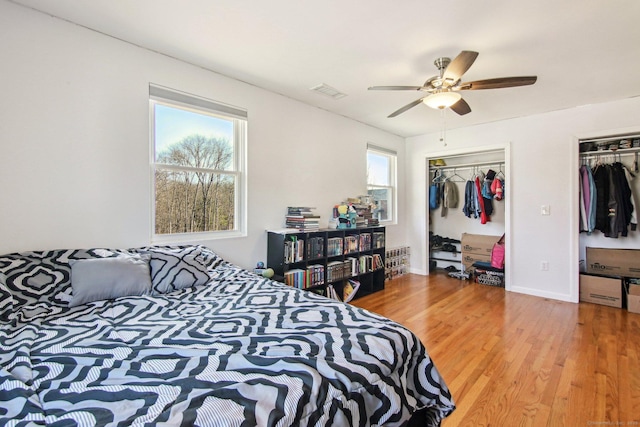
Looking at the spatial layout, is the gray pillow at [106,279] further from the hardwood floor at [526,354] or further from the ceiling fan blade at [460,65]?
the ceiling fan blade at [460,65]

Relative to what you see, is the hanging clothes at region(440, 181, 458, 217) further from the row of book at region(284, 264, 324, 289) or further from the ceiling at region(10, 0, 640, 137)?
the row of book at region(284, 264, 324, 289)

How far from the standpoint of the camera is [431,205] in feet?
17.8

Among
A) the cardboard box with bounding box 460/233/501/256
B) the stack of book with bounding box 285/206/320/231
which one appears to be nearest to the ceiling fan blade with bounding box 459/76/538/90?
the stack of book with bounding box 285/206/320/231

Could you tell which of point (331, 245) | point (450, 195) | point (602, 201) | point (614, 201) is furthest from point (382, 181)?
point (614, 201)

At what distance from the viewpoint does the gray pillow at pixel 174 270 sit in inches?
77.6

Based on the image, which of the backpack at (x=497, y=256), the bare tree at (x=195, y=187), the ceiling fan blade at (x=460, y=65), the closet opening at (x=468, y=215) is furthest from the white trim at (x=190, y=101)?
the backpack at (x=497, y=256)

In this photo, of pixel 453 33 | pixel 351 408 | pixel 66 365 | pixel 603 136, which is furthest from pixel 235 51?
pixel 603 136

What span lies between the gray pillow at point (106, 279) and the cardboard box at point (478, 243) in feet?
15.5

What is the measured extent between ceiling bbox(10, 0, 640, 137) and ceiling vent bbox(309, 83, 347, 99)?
0.10 m

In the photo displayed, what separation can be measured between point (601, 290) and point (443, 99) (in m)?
3.19

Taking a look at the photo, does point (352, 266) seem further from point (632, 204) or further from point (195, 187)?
point (632, 204)

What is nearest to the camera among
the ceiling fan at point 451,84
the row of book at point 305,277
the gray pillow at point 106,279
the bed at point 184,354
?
the bed at point 184,354

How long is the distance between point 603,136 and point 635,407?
10.2ft

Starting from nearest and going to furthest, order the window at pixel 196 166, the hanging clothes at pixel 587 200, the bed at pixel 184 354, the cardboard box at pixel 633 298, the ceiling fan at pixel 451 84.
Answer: the bed at pixel 184 354 → the ceiling fan at pixel 451 84 → the window at pixel 196 166 → the cardboard box at pixel 633 298 → the hanging clothes at pixel 587 200
